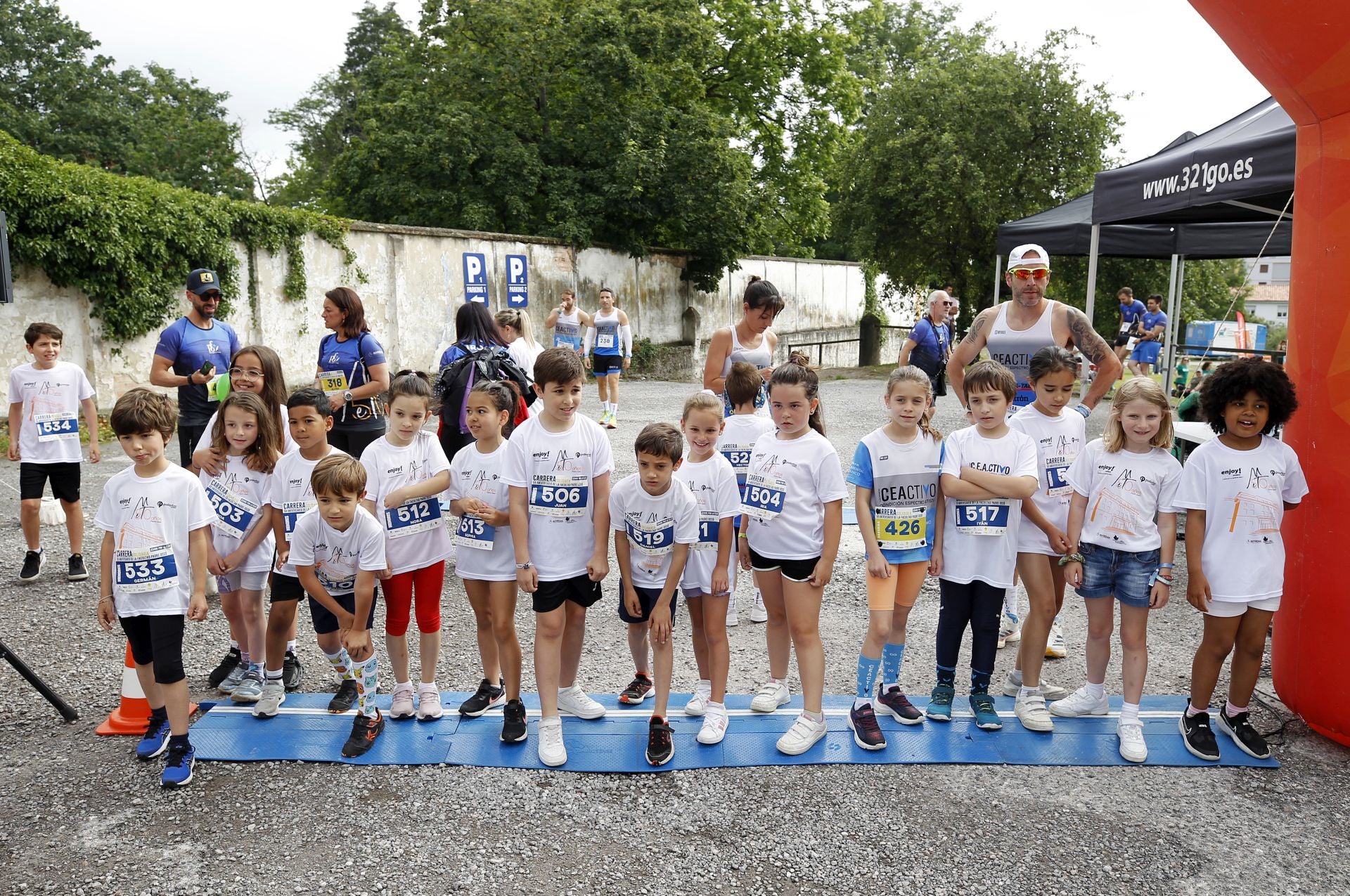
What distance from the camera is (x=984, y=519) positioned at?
4.16 m

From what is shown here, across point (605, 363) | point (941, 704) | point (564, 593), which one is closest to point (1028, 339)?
point (941, 704)

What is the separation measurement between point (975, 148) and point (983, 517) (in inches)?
818

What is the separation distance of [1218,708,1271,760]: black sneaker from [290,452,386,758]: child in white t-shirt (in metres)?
3.69

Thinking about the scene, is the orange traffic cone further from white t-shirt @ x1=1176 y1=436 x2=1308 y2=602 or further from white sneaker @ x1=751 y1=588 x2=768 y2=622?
white t-shirt @ x1=1176 y1=436 x2=1308 y2=602

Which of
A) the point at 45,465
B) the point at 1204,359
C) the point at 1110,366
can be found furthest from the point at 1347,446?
the point at 1204,359

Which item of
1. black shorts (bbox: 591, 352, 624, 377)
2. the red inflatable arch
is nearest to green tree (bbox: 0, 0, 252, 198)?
black shorts (bbox: 591, 352, 624, 377)

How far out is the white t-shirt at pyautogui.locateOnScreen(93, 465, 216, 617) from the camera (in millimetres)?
3777

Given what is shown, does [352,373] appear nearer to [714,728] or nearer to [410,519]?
[410,519]

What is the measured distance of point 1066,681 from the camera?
15.9 ft

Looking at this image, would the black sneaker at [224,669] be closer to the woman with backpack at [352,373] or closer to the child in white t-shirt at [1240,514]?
the woman with backpack at [352,373]

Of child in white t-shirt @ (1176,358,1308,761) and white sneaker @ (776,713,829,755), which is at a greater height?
child in white t-shirt @ (1176,358,1308,761)

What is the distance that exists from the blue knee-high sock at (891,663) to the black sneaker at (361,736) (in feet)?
7.39

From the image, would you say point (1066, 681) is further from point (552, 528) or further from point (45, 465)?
point (45, 465)

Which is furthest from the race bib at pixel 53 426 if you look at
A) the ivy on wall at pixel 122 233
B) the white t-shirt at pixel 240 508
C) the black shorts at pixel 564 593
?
the ivy on wall at pixel 122 233
